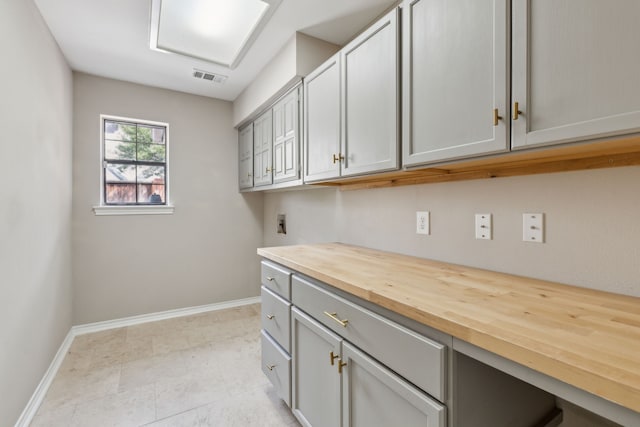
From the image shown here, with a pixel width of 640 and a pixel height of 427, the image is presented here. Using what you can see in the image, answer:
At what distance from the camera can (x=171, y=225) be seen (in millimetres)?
3318

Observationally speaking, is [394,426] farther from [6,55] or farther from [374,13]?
[6,55]

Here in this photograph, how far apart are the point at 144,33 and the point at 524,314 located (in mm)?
2796

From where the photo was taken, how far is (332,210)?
247 centimetres

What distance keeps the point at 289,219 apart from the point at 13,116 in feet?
6.96

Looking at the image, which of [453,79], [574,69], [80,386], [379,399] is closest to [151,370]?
[80,386]

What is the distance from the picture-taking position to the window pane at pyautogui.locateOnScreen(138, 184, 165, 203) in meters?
3.21

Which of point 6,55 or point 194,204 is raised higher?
point 6,55

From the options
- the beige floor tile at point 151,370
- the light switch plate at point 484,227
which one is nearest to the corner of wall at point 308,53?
the light switch plate at point 484,227

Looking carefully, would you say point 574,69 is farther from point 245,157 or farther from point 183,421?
point 245,157

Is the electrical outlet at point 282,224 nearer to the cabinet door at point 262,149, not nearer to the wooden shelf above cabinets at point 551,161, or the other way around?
the cabinet door at point 262,149

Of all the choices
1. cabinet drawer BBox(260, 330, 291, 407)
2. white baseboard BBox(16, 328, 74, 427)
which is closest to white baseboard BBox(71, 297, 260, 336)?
white baseboard BBox(16, 328, 74, 427)

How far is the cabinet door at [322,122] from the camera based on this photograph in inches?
71.5

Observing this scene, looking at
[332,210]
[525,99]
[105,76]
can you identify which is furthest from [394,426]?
[105,76]

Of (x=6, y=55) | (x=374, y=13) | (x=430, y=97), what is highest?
(x=374, y=13)
